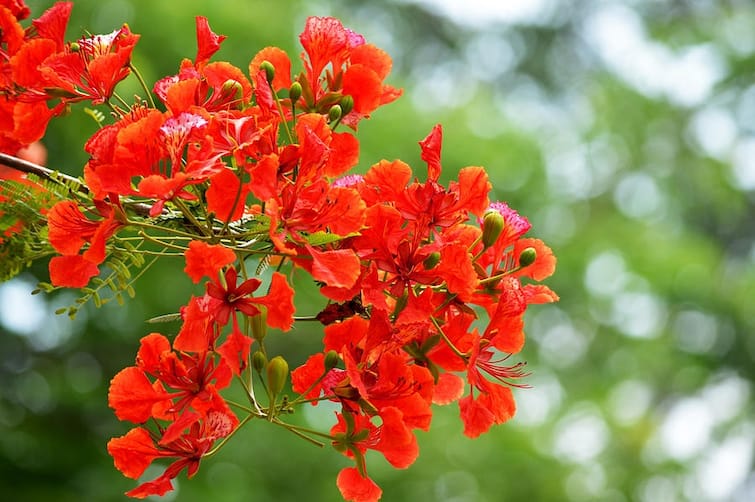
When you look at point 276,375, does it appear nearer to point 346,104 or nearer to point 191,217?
point 191,217

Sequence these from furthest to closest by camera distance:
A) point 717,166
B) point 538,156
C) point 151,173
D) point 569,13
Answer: point 569,13
point 717,166
point 538,156
point 151,173

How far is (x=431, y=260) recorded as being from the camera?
0.99 m

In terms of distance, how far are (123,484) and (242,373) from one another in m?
3.83

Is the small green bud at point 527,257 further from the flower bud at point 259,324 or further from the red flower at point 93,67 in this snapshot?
the red flower at point 93,67

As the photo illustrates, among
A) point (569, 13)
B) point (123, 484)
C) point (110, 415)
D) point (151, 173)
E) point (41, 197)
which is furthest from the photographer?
point (569, 13)

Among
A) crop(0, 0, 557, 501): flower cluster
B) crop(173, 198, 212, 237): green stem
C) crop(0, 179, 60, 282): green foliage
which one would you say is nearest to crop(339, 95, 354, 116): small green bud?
crop(0, 0, 557, 501): flower cluster

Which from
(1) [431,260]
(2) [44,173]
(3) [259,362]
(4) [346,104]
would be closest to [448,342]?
(1) [431,260]

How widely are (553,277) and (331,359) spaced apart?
5395 mm

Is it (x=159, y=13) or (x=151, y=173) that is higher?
(x=151, y=173)

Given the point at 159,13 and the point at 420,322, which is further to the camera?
the point at 159,13

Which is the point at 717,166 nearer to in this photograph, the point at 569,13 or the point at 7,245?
the point at 569,13

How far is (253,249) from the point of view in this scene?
3.23ft

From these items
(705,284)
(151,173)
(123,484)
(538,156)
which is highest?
(151,173)

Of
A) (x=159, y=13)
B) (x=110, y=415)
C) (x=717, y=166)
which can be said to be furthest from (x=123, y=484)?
(x=717, y=166)
